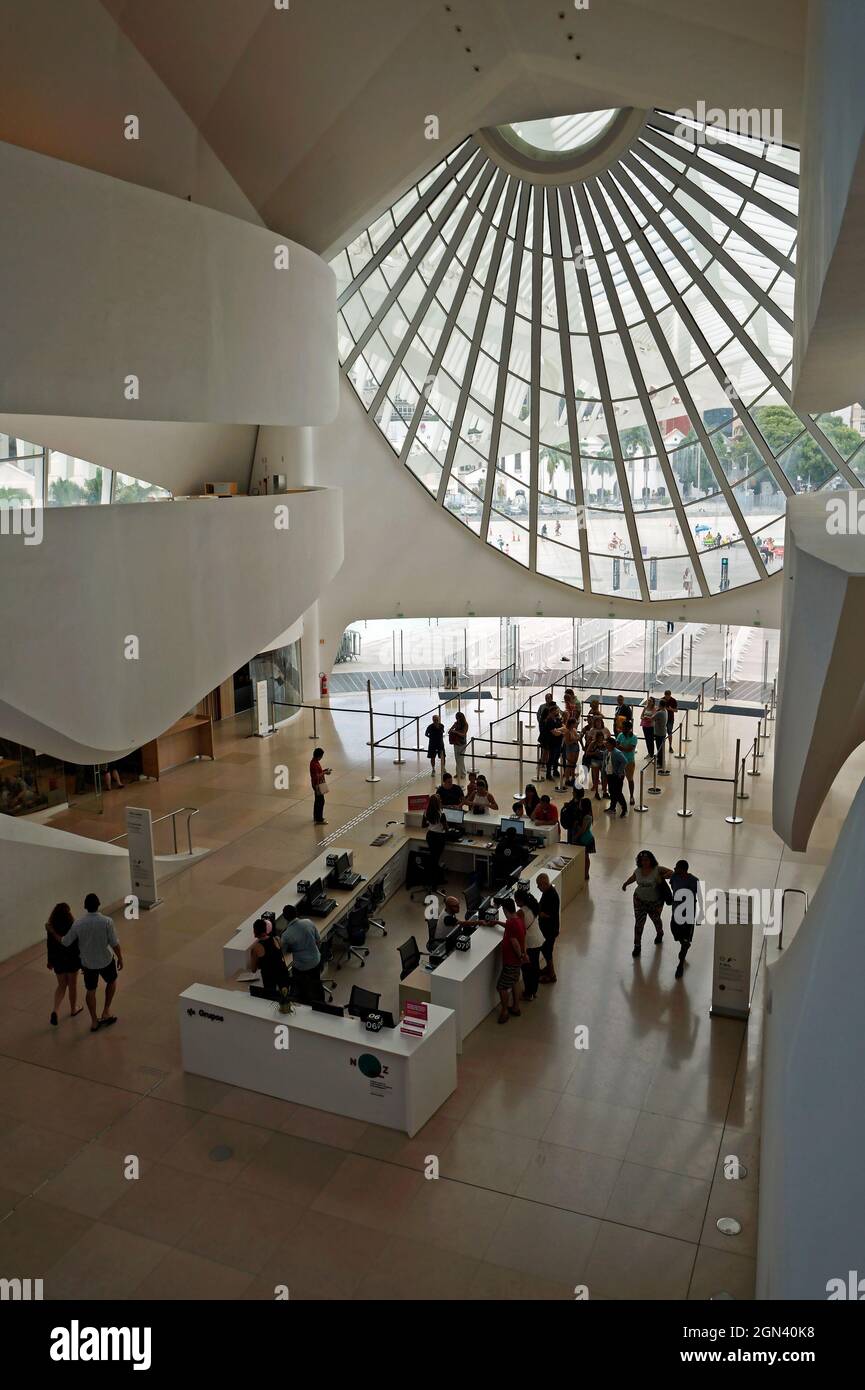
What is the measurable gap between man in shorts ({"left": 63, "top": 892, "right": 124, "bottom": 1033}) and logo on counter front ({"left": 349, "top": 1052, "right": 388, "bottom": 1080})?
10.7 ft

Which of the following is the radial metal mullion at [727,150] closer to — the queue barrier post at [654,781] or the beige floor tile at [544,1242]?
the queue barrier post at [654,781]

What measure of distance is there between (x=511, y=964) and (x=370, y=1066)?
2.48 metres

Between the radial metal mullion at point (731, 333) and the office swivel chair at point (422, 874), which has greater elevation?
the radial metal mullion at point (731, 333)

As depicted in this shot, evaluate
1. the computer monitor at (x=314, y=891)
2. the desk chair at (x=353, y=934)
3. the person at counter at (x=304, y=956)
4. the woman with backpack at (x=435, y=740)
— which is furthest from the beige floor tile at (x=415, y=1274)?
the woman with backpack at (x=435, y=740)

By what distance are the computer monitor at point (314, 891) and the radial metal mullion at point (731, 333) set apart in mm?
15427

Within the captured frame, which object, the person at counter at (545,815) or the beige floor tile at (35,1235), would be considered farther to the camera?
the person at counter at (545,815)

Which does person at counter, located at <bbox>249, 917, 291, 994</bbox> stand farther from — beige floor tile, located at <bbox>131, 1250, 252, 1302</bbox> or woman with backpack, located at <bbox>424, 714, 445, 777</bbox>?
woman with backpack, located at <bbox>424, 714, 445, 777</bbox>

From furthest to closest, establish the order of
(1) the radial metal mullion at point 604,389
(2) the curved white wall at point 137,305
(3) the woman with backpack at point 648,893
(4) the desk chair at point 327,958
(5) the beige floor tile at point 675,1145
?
(1) the radial metal mullion at point 604,389 → (3) the woman with backpack at point 648,893 → (4) the desk chair at point 327,958 → (2) the curved white wall at point 137,305 → (5) the beige floor tile at point 675,1145

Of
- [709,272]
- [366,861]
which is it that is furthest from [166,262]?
[709,272]

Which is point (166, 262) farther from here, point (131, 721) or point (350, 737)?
point (350, 737)

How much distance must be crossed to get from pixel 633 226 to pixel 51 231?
14744 mm

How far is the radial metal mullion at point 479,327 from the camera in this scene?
76.1ft

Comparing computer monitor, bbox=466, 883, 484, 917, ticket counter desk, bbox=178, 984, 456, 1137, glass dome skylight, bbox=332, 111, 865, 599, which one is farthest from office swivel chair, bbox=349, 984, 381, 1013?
glass dome skylight, bbox=332, 111, 865, 599

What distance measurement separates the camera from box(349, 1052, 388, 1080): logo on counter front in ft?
31.6
